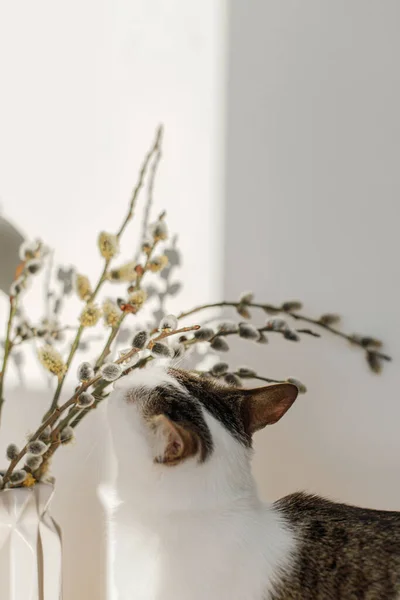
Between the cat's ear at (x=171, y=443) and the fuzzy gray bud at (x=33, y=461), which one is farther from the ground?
the fuzzy gray bud at (x=33, y=461)

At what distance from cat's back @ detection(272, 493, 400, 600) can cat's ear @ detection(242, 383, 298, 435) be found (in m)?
0.12

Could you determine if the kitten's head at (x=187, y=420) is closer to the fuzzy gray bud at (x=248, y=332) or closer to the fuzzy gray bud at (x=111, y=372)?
the fuzzy gray bud at (x=111, y=372)

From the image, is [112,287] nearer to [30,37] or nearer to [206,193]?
[206,193]

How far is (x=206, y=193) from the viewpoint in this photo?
118cm

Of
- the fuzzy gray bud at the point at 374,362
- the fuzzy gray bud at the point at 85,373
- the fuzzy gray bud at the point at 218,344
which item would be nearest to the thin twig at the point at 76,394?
the fuzzy gray bud at the point at 85,373

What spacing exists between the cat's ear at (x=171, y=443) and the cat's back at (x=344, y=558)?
0.60 feet

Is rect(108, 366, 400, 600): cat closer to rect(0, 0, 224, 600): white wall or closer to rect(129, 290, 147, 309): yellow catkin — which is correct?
rect(129, 290, 147, 309): yellow catkin

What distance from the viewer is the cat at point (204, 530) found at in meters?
0.77

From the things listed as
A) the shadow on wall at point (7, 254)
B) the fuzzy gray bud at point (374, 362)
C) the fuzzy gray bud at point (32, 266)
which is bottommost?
the fuzzy gray bud at point (374, 362)

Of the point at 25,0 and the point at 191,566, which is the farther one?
the point at 25,0

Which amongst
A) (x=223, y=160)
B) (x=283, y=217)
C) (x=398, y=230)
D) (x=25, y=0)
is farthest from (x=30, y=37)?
(x=398, y=230)

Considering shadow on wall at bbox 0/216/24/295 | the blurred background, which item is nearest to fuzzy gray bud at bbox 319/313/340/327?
the blurred background

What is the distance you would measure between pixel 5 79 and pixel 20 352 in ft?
1.44

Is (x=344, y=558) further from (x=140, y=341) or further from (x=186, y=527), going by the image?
(x=140, y=341)
